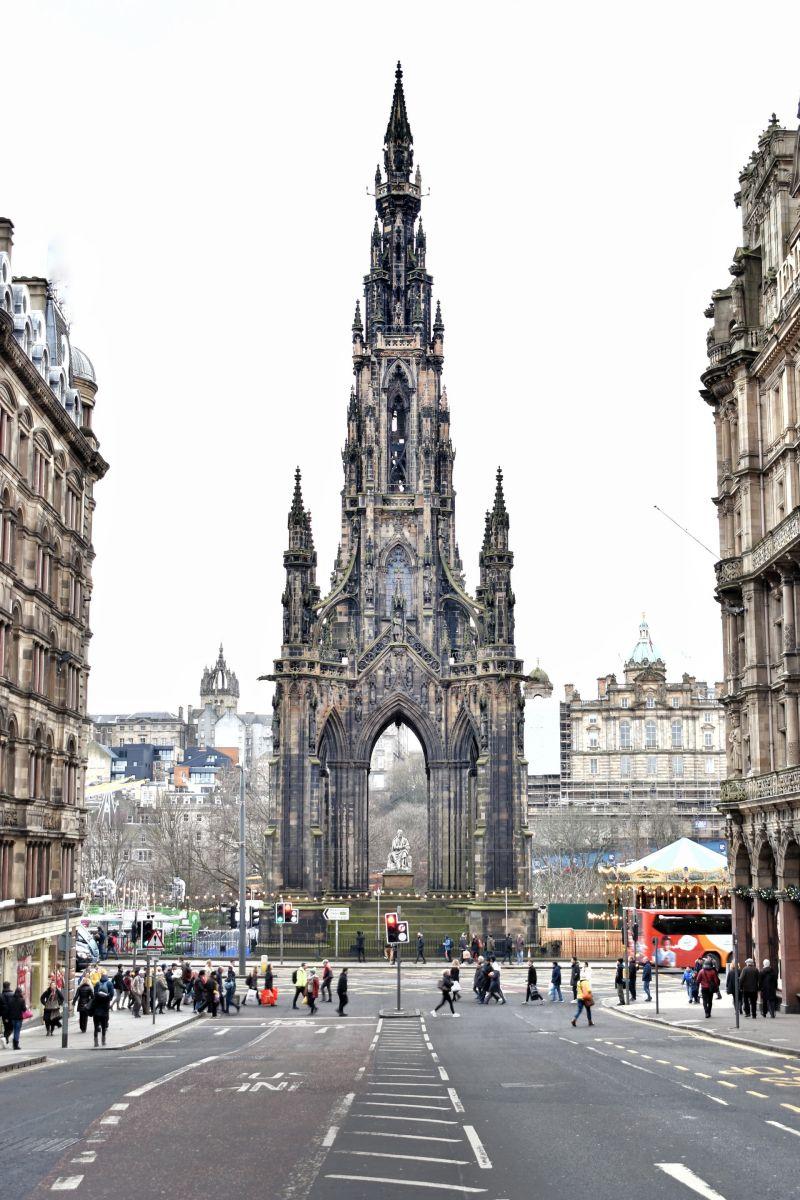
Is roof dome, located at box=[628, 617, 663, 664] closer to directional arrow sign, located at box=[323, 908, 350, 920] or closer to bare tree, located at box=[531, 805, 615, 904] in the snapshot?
bare tree, located at box=[531, 805, 615, 904]

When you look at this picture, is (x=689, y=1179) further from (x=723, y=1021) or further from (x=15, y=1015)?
(x=723, y=1021)

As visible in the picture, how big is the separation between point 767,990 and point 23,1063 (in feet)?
64.3

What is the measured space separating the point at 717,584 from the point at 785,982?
42.5 feet

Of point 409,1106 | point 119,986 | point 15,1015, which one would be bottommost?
point 119,986

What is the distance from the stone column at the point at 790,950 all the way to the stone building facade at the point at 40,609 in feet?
69.3

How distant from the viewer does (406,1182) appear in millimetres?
13922

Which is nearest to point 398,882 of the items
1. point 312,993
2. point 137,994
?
point 312,993

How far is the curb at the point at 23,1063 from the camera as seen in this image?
1136 inches

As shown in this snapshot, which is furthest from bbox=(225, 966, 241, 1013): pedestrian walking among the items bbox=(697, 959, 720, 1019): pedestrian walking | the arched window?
the arched window

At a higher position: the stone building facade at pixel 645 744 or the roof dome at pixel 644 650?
the roof dome at pixel 644 650

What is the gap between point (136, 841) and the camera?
16888 cm

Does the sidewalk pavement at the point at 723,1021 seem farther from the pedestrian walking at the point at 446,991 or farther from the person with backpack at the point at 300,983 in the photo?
the person with backpack at the point at 300,983

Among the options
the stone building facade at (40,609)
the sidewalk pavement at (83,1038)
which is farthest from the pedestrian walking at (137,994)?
the stone building facade at (40,609)

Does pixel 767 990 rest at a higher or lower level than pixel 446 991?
higher
